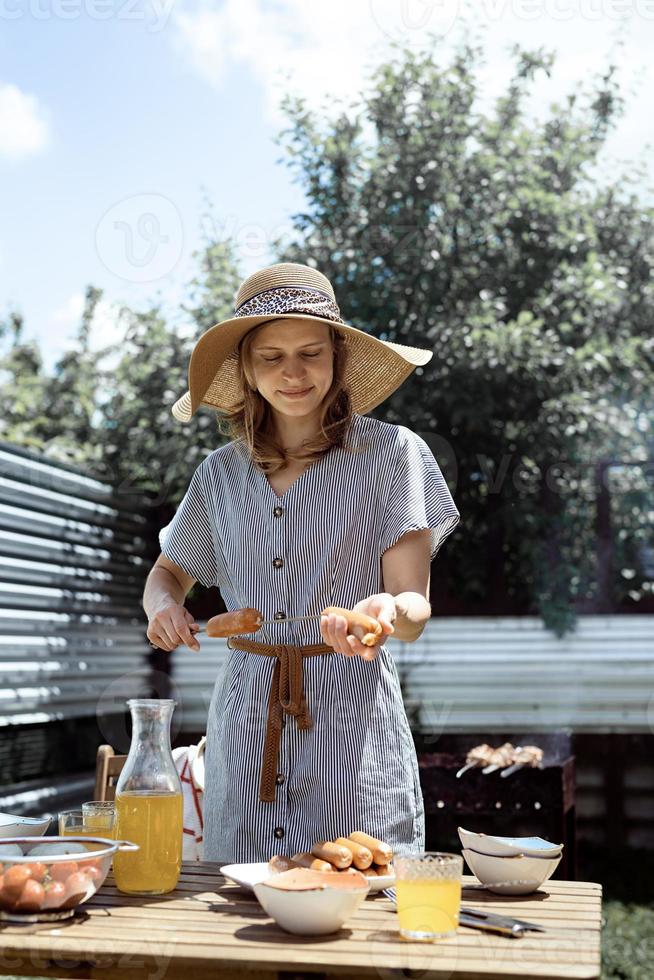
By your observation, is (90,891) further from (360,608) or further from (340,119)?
(340,119)

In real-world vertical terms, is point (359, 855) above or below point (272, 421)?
below

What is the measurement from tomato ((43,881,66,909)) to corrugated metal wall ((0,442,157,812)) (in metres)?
4.05

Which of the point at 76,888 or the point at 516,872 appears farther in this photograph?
the point at 516,872

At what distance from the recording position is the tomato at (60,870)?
150 cm

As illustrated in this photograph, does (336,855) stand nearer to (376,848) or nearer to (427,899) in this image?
(376,848)

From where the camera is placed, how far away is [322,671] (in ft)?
6.56

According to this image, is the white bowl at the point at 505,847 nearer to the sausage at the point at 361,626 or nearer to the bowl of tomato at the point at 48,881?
the sausage at the point at 361,626

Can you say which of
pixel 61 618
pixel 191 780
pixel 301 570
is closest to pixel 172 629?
pixel 301 570

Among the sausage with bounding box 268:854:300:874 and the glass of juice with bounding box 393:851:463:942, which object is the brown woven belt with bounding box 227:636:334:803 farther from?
the glass of juice with bounding box 393:851:463:942

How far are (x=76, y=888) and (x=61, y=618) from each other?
4.72 metres

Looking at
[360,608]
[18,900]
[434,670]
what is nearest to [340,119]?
[434,670]

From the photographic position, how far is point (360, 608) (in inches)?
66.9

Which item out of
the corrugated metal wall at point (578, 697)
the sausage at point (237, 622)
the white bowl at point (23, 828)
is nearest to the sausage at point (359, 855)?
the sausage at point (237, 622)

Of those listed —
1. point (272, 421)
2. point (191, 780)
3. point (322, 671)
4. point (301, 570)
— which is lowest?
point (191, 780)
